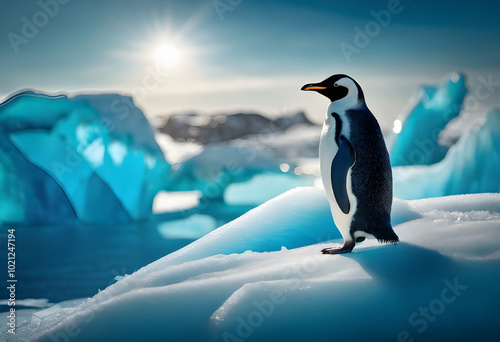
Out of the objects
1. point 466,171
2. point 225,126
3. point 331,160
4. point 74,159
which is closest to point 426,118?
point 466,171

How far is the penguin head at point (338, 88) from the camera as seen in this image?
2133mm

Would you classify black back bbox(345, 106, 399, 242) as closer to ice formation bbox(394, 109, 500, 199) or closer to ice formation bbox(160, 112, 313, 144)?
ice formation bbox(394, 109, 500, 199)

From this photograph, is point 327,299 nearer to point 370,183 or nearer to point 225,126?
point 370,183

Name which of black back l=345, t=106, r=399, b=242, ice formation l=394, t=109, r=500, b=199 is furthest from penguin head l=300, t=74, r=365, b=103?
ice formation l=394, t=109, r=500, b=199

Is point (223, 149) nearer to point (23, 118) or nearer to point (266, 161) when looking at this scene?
point (266, 161)

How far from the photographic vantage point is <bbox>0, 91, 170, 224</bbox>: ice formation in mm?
5910

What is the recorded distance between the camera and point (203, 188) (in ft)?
27.8

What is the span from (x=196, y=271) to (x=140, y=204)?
474 centimetres

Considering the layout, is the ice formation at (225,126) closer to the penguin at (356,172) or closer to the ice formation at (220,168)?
the ice formation at (220,168)

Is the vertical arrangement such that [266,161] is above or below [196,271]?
above

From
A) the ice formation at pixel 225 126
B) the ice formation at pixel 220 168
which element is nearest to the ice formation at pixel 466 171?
the ice formation at pixel 220 168

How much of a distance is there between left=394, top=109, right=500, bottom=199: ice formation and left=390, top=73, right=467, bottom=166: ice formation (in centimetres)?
186

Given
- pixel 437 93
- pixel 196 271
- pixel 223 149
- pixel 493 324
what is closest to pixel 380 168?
pixel 493 324

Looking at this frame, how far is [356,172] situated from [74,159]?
5.18 m
